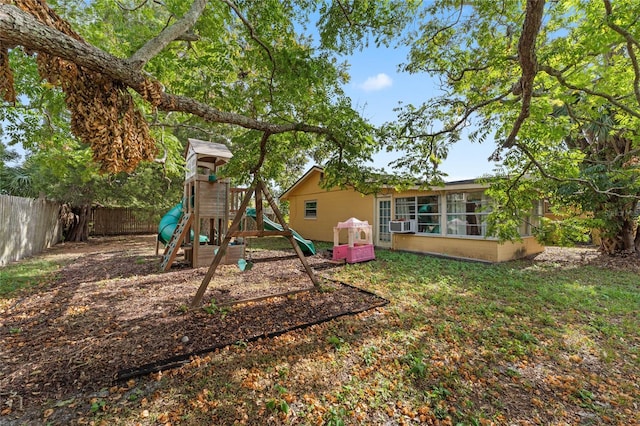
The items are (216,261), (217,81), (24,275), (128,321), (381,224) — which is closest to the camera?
(128,321)

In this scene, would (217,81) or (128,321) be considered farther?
(217,81)

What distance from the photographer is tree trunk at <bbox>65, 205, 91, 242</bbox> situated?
494 inches

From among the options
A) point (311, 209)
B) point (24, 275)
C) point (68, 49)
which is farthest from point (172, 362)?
point (311, 209)

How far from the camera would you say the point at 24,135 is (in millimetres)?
6902

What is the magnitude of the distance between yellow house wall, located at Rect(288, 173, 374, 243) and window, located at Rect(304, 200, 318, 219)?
0.18 metres

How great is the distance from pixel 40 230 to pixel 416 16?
13.5m

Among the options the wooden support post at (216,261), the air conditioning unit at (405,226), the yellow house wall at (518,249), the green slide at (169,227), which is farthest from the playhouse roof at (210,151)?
the yellow house wall at (518,249)

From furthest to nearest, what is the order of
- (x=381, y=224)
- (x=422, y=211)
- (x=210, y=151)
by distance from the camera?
(x=381, y=224), (x=422, y=211), (x=210, y=151)

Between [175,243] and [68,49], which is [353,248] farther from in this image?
[68,49]

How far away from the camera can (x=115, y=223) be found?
52.2 feet

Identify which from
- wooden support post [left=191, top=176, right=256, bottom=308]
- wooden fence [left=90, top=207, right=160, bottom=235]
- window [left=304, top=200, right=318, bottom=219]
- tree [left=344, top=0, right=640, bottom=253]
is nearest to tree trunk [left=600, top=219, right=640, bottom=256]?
tree [left=344, top=0, right=640, bottom=253]

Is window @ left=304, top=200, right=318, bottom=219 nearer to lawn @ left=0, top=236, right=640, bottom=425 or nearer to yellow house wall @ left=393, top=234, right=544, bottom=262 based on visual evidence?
yellow house wall @ left=393, top=234, right=544, bottom=262

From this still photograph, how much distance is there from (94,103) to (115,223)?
1779cm

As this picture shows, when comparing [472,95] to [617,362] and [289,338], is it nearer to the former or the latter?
[617,362]
